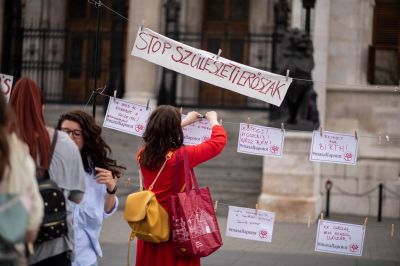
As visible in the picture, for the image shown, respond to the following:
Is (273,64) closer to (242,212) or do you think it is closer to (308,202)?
(308,202)

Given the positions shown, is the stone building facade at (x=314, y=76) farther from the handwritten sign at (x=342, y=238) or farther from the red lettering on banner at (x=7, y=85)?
the red lettering on banner at (x=7, y=85)

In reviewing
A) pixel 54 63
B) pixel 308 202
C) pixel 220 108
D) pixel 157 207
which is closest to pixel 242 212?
pixel 157 207

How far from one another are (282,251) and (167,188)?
5948 millimetres

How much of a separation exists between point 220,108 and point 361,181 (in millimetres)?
4832

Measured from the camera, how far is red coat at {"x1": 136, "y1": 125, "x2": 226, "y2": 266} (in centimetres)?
596

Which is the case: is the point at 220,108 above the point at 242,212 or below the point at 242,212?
above

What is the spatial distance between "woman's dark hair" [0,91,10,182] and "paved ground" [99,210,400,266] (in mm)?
6532

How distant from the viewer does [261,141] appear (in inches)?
333

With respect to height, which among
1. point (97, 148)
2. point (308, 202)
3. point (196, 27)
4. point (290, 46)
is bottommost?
point (308, 202)

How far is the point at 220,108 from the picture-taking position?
70.3ft

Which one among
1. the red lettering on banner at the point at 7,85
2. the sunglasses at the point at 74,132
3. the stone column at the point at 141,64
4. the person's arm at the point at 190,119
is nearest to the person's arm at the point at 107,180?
the sunglasses at the point at 74,132

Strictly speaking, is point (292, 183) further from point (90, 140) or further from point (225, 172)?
point (90, 140)

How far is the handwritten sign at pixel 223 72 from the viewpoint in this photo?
7.96 m

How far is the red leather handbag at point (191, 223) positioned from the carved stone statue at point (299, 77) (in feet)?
→ 31.5
